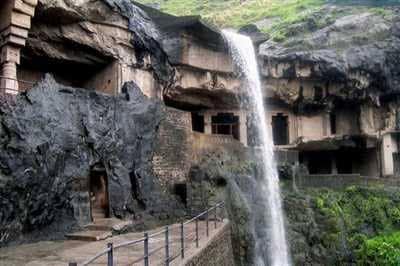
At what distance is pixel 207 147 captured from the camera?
19875 millimetres

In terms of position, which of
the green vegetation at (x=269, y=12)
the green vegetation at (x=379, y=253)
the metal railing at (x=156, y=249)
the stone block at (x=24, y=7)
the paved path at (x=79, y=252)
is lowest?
the green vegetation at (x=379, y=253)

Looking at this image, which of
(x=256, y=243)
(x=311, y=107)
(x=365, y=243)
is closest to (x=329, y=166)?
(x=311, y=107)

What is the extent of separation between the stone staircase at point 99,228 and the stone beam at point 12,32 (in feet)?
16.4

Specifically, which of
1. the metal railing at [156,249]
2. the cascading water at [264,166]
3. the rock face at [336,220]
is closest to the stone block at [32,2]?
the metal railing at [156,249]

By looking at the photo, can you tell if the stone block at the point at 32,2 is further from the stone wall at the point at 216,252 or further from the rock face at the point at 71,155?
the stone wall at the point at 216,252

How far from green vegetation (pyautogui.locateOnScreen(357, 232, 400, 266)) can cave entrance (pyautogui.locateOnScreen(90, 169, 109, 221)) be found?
1088 cm

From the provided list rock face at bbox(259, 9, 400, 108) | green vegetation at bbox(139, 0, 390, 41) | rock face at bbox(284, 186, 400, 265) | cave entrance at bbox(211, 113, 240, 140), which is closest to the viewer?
rock face at bbox(284, 186, 400, 265)

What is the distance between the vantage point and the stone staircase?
1131 cm

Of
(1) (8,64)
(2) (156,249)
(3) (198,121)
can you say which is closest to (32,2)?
(1) (8,64)

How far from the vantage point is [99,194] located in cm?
1416

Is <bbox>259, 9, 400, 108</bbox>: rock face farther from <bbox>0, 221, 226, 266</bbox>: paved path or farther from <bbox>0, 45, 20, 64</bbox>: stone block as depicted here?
<bbox>0, 221, 226, 266</bbox>: paved path

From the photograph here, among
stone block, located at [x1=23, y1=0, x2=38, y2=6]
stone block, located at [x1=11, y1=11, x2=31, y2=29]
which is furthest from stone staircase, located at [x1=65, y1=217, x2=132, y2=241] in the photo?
stone block, located at [x1=23, y1=0, x2=38, y2=6]

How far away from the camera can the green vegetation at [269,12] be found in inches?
1294

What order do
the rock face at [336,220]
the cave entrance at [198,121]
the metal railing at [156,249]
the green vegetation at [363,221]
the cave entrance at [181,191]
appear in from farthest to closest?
the cave entrance at [198,121] < the green vegetation at [363,221] < the rock face at [336,220] < the cave entrance at [181,191] < the metal railing at [156,249]
